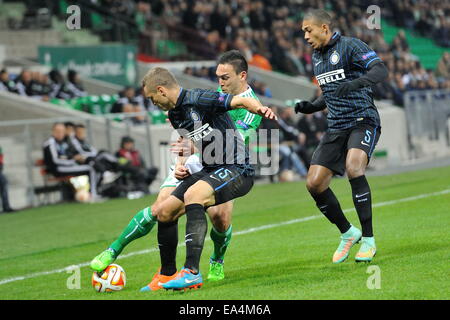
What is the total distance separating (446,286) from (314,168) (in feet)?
7.93

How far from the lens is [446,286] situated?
684 centimetres

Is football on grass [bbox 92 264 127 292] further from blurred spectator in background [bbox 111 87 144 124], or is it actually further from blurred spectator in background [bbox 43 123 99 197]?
blurred spectator in background [bbox 111 87 144 124]

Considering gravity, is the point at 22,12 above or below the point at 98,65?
above

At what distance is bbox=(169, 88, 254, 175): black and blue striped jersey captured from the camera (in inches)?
295

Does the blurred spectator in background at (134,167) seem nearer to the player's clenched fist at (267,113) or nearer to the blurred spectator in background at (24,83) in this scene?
the blurred spectator in background at (24,83)

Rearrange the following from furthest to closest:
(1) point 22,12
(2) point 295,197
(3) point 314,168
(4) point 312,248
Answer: (1) point 22,12 < (2) point 295,197 < (4) point 312,248 < (3) point 314,168

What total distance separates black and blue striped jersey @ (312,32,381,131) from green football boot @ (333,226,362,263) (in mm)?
1055

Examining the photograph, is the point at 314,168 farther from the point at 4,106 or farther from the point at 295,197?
the point at 4,106

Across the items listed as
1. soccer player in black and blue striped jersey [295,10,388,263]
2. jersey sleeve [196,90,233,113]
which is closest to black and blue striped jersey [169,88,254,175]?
jersey sleeve [196,90,233,113]

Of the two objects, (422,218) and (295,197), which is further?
(295,197)

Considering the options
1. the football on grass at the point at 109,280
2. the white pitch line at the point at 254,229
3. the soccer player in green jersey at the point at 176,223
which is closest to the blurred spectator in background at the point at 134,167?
the white pitch line at the point at 254,229

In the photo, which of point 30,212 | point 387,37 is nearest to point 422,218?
point 30,212

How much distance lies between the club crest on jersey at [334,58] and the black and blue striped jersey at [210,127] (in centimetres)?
148

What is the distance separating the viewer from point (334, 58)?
349 inches
